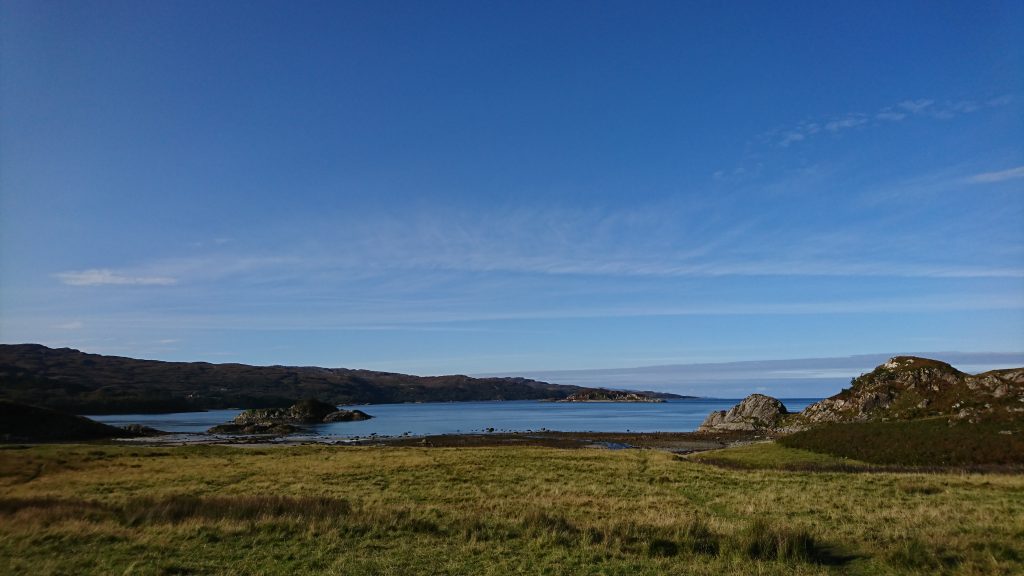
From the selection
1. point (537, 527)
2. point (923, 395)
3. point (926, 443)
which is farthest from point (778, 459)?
point (537, 527)

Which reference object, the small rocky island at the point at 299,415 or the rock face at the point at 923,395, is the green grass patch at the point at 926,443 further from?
the small rocky island at the point at 299,415

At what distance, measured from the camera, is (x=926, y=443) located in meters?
43.5

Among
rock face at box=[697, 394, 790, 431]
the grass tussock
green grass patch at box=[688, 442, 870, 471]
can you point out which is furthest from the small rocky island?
the grass tussock

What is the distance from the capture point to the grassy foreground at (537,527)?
520 inches

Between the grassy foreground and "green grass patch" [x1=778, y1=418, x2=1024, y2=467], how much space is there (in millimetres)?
12704

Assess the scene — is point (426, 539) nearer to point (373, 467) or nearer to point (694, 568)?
point (694, 568)

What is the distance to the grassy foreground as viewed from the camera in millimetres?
13195

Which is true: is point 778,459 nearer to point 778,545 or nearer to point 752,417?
point 778,545

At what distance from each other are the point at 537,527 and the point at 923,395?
232 feet

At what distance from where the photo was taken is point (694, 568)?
12.9 meters

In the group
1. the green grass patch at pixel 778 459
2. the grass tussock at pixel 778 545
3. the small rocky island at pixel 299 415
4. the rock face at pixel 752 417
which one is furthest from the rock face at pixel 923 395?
the small rocky island at pixel 299 415

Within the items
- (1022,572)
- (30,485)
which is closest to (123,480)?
(30,485)

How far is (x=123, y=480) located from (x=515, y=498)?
25112 mm

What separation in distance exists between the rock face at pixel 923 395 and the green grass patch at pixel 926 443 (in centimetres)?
320
